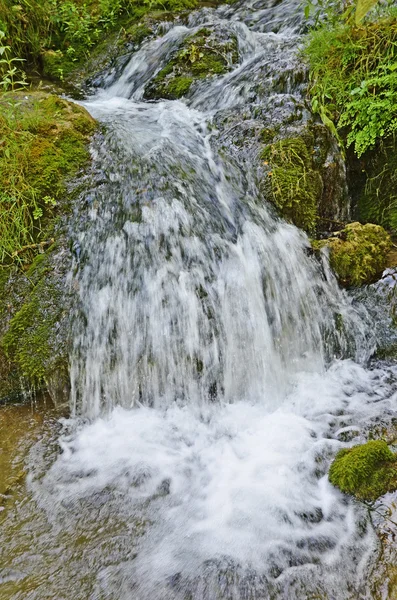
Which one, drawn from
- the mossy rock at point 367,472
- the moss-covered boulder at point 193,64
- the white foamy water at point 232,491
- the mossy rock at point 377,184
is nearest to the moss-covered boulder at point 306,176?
the mossy rock at point 377,184

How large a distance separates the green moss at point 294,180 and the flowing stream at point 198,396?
0.63ft

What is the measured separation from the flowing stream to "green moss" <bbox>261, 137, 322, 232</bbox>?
0.19 metres

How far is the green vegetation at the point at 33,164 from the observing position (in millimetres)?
3963

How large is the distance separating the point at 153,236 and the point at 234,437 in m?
2.01

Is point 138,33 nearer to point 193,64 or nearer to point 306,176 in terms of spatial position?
point 193,64

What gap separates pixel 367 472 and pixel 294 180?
3.14 m

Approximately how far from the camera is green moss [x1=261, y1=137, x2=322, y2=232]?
4621mm

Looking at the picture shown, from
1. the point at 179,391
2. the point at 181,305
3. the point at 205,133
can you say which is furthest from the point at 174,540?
the point at 205,133

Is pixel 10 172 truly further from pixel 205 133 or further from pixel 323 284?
pixel 323 284

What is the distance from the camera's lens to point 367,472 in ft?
8.85

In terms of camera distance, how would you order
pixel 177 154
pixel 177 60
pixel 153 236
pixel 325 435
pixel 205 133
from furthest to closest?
pixel 177 60
pixel 205 133
pixel 177 154
pixel 153 236
pixel 325 435

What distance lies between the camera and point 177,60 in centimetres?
683

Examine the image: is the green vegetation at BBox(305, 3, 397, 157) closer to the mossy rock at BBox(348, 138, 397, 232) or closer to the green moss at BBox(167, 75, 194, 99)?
the mossy rock at BBox(348, 138, 397, 232)

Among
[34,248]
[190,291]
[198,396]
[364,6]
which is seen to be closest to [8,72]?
[34,248]
